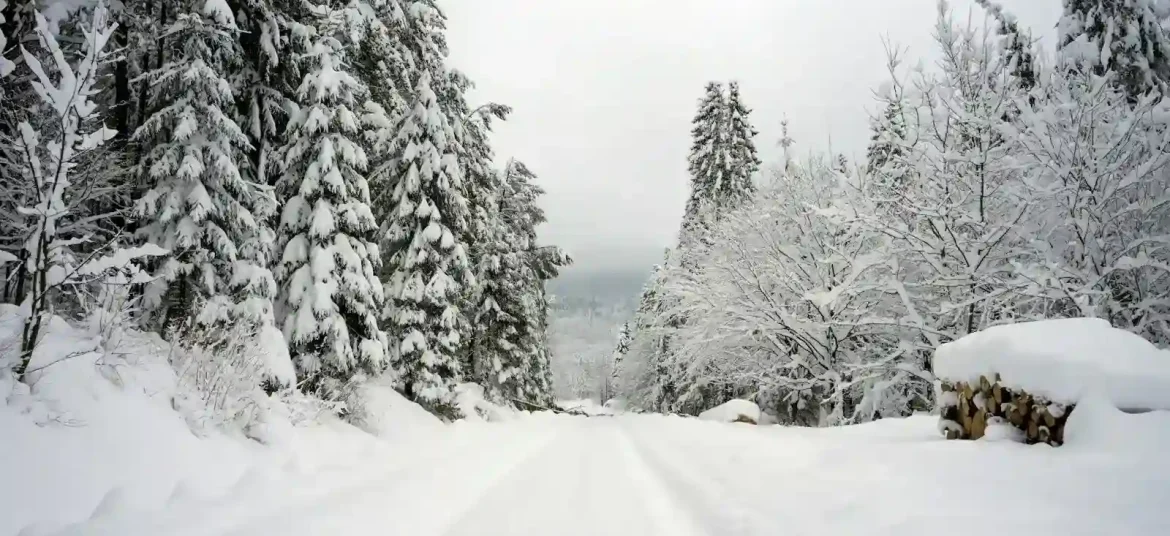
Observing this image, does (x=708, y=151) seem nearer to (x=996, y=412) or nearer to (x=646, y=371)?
(x=646, y=371)

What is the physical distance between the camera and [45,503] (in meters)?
3.72

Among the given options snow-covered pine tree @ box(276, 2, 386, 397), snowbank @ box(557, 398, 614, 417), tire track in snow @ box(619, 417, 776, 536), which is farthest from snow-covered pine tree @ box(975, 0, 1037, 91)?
snowbank @ box(557, 398, 614, 417)

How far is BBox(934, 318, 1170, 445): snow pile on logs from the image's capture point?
407 centimetres

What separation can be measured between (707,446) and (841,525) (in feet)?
16.4

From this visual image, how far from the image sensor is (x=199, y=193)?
29.0 feet

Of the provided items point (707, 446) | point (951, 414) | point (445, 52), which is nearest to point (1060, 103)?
point (951, 414)

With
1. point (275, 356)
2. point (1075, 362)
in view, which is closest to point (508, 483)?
point (275, 356)

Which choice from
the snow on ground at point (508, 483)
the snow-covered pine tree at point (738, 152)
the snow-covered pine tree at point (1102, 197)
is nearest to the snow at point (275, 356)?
the snow on ground at point (508, 483)

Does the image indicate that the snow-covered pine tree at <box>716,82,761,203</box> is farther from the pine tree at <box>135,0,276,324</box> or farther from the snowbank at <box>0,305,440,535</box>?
the snowbank at <box>0,305,440,535</box>

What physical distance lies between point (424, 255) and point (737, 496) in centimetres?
1143

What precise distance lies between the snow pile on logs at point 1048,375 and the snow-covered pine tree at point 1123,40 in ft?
41.5

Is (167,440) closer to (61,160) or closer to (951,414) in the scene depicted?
A: (61,160)

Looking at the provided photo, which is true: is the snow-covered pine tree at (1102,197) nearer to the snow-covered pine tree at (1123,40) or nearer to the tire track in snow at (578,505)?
Result: the snow-covered pine tree at (1123,40)

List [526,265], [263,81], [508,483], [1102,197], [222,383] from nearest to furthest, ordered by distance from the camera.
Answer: [508,483] → [222,383] → [1102,197] → [263,81] → [526,265]
